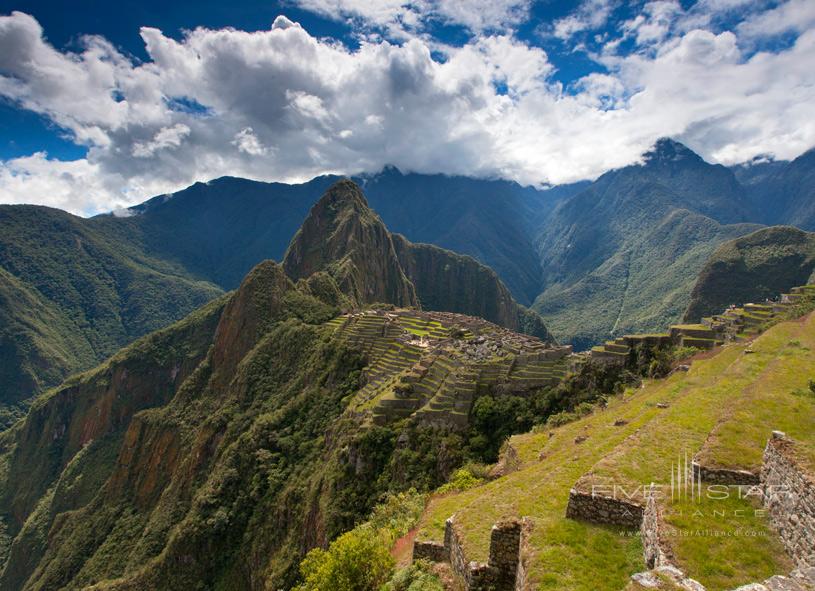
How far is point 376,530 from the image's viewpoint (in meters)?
21.2

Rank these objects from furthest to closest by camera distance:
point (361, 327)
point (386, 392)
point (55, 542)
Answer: point (55, 542), point (361, 327), point (386, 392)

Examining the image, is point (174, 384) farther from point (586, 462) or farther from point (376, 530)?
point (586, 462)

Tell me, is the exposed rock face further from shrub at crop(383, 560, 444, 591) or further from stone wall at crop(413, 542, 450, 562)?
shrub at crop(383, 560, 444, 591)

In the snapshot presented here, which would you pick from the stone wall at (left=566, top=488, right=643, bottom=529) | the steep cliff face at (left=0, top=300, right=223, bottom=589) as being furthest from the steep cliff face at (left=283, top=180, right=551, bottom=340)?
the stone wall at (left=566, top=488, right=643, bottom=529)

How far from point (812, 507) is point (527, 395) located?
27894 mm

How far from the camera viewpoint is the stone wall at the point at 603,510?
10.5 m

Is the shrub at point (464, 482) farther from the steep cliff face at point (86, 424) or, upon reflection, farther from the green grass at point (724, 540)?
the steep cliff face at point (86, 424)

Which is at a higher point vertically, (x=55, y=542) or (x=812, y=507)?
(x=812, y=507)

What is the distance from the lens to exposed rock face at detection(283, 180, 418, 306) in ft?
507

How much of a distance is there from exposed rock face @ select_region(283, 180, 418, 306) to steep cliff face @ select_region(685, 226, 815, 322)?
102392 mm

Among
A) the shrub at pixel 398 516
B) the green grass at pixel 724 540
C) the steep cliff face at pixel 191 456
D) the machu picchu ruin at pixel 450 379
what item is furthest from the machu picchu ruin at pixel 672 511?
the steep cliff face at pixel 191 456

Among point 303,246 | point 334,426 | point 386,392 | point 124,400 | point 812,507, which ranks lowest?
point 124,400

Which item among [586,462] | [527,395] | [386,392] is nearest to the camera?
Answer: [586,462]

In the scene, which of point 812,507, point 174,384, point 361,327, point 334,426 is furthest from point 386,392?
point 174,384
